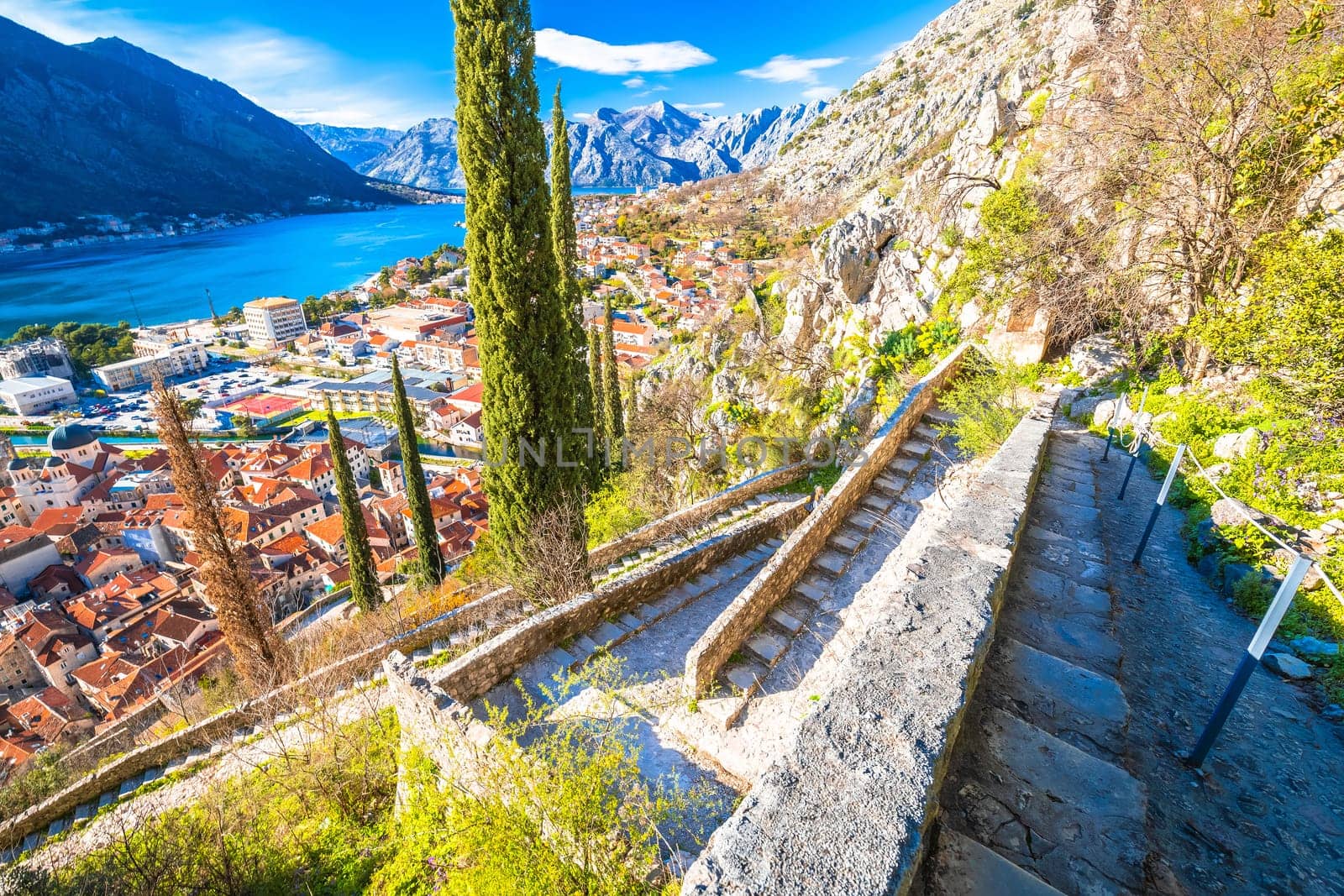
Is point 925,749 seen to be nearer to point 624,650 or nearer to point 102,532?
point 624,650

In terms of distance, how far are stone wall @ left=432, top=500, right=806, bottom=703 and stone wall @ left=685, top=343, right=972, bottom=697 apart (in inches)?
60.8

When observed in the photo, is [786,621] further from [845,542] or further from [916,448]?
[916,448]

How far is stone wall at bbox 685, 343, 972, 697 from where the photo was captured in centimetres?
Answer: 482

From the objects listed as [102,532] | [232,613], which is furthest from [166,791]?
[102,532]

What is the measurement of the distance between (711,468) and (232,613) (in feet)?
35.4

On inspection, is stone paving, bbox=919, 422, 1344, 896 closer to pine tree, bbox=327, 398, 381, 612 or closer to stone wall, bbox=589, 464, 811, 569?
stone wall, bbox=589, 464, 811, 569

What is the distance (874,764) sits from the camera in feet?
6.82

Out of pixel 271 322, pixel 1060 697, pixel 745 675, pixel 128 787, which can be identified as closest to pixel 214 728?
pixel 128 787

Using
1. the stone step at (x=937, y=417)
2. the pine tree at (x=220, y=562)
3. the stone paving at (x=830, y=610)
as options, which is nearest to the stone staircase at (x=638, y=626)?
the stone paving at (x=830, y=610)

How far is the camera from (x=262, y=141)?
182 m

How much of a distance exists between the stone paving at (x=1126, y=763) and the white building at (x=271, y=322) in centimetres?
8747

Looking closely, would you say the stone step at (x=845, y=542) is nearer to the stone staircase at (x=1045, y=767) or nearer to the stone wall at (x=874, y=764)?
the stone staircase at (x=1045, y=767)

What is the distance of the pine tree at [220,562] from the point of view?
838cm

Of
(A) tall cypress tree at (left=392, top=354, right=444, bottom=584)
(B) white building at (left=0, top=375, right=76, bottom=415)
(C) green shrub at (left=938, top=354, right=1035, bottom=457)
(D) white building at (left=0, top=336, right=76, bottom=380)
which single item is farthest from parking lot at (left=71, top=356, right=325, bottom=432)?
(C) green shrub at (left=938, top=354, right=1035, bottom=457)
